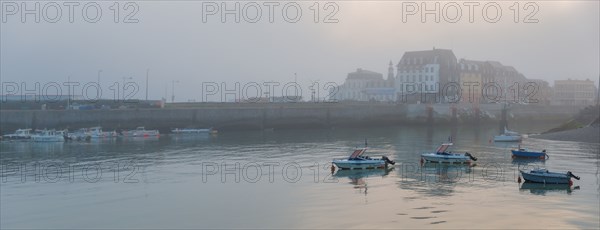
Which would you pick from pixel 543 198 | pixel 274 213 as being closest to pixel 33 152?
pixel 274 213

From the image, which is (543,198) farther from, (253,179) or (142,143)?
(142,143)

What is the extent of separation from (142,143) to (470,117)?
2564 inches

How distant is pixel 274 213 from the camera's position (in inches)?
1066

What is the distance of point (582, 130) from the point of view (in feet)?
229

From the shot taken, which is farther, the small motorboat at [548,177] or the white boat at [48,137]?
the white boat at [48,137]

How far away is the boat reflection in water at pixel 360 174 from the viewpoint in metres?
35.9

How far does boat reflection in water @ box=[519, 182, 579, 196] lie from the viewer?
32500 mm

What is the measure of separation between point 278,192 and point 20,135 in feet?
165

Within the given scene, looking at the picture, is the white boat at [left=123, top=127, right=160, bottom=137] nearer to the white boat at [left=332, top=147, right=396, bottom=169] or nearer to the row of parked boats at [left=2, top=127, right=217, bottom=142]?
the row of parked boats at [left=2, top=127, right=217, bottom=142]

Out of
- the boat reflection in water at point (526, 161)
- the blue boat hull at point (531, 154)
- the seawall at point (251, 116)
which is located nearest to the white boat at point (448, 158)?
the boat reflection in water at point (526, 161)

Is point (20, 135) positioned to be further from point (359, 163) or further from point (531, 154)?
point (531, 154)

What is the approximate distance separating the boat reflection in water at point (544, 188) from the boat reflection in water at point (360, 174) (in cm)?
893

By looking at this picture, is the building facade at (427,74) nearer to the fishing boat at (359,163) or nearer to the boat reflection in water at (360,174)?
the fishing boat at (359,163)

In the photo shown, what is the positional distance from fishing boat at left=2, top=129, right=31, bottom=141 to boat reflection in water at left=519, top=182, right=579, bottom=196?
57.7 metres
